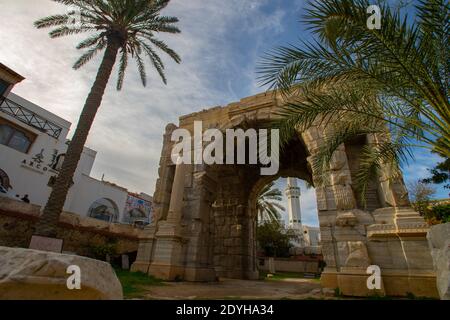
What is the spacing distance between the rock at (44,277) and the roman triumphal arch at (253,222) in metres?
5.81

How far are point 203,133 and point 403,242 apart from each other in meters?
7.53

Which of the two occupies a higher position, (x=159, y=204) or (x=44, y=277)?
(x=159, y=204)

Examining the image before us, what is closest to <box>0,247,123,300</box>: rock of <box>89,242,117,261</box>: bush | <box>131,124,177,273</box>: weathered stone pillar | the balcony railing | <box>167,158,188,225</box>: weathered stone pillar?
<box>167,158,188,225</box>: weathered stone pillar

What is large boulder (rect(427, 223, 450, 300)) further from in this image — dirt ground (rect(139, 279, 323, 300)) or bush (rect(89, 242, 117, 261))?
bush (rect(89, 242, 117, 261))

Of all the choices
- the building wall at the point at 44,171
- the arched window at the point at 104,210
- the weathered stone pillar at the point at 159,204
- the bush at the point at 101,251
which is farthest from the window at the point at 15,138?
the weathered stone pillar at the point at 159,204

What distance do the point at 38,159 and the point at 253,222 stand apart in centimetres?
1677

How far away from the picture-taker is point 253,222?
543 inches

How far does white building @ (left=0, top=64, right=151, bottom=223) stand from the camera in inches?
647

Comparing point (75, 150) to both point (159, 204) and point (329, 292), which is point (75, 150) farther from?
point (329, 292)

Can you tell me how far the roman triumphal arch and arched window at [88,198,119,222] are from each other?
46.1ft

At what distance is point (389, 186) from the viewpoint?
641cm

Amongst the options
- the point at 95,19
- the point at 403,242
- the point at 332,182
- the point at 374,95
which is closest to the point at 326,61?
the point at 374,95

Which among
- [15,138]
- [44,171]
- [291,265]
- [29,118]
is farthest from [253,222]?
[29,118]

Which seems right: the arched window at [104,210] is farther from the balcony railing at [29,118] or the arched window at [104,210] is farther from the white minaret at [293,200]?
the white minaret at [293,200]
